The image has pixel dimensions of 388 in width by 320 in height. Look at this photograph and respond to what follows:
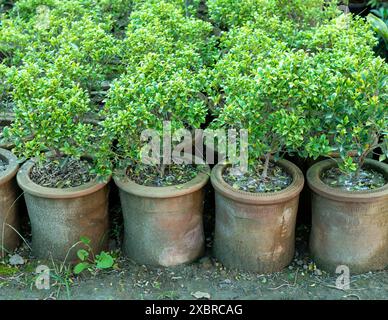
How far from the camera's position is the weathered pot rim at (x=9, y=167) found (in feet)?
14.6

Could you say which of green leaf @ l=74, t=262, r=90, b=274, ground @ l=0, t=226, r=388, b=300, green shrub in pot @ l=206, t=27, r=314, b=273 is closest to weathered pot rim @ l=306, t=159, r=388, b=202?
green shrub in pot @ l=206, t=27, r=314, b=273

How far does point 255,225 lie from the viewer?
4.20 m

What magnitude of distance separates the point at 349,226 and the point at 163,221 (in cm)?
129

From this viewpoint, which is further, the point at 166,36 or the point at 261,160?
the point at 166,36

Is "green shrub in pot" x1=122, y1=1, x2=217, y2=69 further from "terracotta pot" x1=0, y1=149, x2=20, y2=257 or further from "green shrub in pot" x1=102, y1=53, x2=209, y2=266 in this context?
"terracotta pot" x1=0, y1=149, x2=20, y2=257

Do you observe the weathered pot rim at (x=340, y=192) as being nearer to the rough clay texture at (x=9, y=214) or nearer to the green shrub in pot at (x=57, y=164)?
the green shrub in pot at (x=57, y=164)

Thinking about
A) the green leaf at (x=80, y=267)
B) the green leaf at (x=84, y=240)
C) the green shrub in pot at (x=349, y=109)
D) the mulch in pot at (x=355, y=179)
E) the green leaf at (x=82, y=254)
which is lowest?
the green leaf at (x=80, y=267)

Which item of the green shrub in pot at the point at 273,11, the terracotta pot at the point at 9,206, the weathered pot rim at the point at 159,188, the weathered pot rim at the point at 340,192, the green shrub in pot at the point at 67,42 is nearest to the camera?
the weathered pot rim at the point at 340,192

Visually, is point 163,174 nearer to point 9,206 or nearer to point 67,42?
point 9,206

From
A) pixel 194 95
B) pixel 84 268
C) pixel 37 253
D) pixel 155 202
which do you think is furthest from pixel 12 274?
pixel 194 95

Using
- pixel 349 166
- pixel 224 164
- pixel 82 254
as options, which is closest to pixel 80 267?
pixel 82 254

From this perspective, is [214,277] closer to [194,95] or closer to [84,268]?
[84,268]

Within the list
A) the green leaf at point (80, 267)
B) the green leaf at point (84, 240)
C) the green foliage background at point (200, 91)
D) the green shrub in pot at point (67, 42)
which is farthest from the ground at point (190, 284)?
the green shrub in pot at point (67, 42)

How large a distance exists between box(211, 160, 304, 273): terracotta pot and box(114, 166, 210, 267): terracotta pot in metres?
0.15
